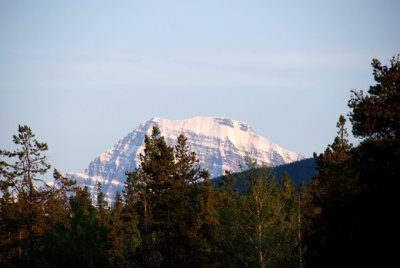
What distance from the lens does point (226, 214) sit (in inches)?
2053

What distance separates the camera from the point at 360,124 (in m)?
45.9

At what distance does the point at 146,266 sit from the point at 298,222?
13171 millimetres

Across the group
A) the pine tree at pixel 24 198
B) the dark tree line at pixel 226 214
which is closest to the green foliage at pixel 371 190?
the dark tree line at pixel 226 214

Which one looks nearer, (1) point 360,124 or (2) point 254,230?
(1) point 360,124

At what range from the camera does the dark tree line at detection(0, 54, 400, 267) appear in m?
43.5

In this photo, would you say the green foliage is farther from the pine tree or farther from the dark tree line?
the pine tree

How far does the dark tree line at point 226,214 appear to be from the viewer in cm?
4353

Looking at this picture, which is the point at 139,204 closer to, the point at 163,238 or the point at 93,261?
the point at 163,238

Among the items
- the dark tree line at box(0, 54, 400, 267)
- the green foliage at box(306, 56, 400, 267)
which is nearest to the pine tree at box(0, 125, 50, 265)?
the dark tree line at box(0, 54, 400, 267)

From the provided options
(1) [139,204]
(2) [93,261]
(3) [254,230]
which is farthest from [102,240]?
(3) [254,230]

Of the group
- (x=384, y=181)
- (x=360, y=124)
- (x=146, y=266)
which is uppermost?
(x=360, y=124)

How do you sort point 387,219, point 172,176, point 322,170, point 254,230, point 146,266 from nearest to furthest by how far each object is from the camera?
point 387,219, point 254,230, point 146,266, point 172,176, point 322,170

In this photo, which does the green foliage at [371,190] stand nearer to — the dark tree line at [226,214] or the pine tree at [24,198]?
the dark tree line at [226,214]

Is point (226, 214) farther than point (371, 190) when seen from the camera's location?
Yes
